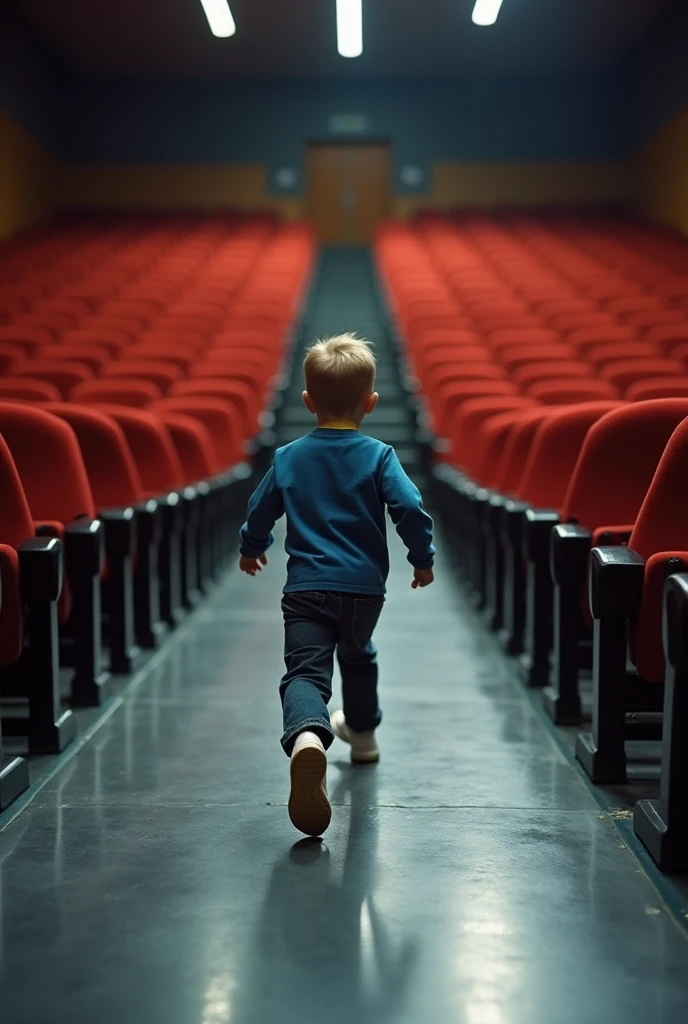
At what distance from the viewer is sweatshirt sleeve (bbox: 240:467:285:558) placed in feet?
5.27

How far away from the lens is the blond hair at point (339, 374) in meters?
1.57

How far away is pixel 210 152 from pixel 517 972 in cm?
1185

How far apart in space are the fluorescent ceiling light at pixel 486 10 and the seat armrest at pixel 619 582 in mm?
5831

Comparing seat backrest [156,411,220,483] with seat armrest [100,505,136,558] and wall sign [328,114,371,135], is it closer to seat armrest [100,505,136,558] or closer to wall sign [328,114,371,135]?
seat armrest [100,505,136,558]

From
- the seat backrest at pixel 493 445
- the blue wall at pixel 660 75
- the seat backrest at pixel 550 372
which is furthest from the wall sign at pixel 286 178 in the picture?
the seat backrest at pixel 493 445

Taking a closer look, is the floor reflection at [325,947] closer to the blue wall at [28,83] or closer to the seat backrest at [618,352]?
the seat backrest at [618,352]

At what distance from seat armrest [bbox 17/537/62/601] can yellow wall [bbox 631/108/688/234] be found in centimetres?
903

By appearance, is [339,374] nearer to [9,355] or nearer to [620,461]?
[620,461]

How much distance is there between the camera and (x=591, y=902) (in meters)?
1.21

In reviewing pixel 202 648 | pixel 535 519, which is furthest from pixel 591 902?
pixel 202 648

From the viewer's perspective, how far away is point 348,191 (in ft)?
40.3

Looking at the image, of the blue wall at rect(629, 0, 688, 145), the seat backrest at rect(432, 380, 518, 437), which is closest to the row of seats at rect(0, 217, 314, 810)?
the seat backrest at rect(432, 380, 518, 437)

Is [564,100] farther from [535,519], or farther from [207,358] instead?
[535,519]

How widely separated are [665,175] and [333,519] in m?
9.73
